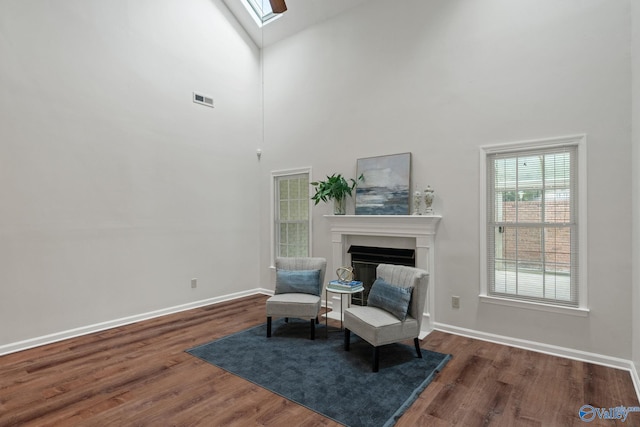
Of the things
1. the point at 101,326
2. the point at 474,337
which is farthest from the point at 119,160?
the point at 474,337

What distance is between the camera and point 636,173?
2896mm

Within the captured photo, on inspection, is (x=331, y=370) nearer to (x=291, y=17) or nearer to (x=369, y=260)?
(x=369, y=260)

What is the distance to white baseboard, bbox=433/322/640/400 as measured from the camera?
314cm

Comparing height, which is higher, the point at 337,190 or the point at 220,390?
the point at 337,190

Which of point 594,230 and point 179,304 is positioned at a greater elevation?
point 594,230

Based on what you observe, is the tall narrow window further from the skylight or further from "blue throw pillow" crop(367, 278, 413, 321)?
the skylight

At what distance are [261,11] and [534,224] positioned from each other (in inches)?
207

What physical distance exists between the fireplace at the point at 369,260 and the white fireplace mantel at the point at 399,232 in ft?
0.48

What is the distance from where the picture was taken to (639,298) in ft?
9.18

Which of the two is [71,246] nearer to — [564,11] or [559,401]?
[559,401]

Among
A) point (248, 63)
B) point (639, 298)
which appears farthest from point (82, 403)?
point (248, 63)

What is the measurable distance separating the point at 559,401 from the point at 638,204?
68.2 inches

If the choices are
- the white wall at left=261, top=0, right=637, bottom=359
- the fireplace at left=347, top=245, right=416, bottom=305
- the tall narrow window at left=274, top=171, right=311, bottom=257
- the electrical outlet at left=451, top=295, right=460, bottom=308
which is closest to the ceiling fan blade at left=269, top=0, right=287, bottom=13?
the white wall at left=261, top=0, right=637, bottom=359
